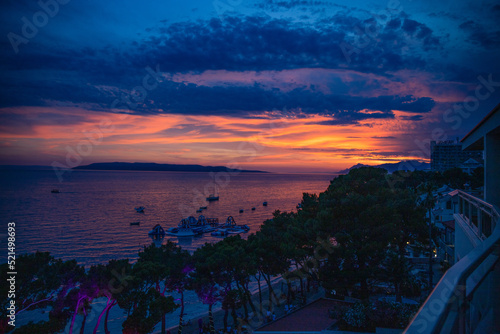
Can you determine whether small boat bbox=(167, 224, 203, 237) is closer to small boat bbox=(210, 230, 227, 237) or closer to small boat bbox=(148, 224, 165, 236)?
small boat bbox=(148, 224, 165, 236)

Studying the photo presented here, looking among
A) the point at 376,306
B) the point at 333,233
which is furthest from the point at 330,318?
the point at 333,233

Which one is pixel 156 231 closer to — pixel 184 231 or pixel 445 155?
pixel 184 231

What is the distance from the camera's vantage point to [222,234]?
171 feet

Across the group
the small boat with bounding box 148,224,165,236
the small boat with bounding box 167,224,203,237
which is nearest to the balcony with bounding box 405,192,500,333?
the small boat with bounding box 167,224,203,237

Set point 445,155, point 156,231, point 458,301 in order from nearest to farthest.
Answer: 1. point 458,301
2. point 156,231
3. point 445,155

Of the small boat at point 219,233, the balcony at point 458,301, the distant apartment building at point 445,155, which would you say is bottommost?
the small boat at point 219,233

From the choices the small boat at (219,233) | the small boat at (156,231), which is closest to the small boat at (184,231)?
the small boat at (156,231)

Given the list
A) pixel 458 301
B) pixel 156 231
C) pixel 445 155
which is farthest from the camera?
pixel 445 155

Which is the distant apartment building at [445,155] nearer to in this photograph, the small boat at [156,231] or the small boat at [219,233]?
the small boat at [219,233]

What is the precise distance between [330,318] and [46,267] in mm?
13366

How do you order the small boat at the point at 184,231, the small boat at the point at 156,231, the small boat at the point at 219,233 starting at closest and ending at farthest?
the small boat at the point at 156,231 < the small boat at the point at 184,231 < the small boat at the point at 219,233

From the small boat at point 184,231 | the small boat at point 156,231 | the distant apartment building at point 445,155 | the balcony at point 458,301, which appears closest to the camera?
the balcony at point 458,301

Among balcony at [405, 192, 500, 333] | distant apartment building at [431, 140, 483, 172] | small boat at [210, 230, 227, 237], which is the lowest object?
small boat at [210, 230, 227, 237]

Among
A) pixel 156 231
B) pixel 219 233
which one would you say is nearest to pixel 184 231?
pixel 156 231
